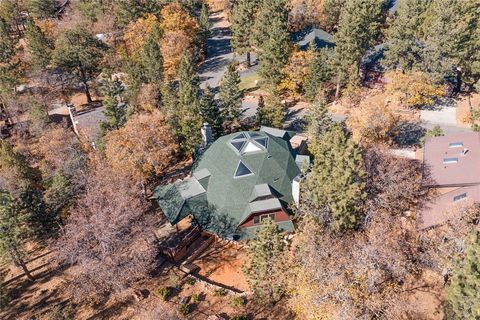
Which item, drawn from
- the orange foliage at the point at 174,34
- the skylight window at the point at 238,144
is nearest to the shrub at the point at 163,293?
the skylight window at the point at 238,144

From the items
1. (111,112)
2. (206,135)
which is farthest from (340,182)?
(111,112)

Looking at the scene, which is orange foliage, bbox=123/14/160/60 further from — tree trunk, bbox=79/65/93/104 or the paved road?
the paved road

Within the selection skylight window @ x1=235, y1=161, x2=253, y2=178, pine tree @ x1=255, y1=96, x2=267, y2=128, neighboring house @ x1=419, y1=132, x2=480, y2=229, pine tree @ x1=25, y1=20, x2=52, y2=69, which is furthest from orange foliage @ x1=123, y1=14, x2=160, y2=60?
neighboring house @ x1=419, y1=132, x2=480, y2=229

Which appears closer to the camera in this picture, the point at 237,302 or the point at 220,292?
the point at 237,302

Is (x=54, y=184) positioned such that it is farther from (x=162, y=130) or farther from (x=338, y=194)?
(x=338, y=194)

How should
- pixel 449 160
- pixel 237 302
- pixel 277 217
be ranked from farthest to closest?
pixel 277 217
pixel 449 160
pixel 237 302

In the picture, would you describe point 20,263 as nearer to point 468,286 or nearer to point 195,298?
point 195,298

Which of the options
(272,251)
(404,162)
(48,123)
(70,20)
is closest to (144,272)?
(272,251)
